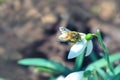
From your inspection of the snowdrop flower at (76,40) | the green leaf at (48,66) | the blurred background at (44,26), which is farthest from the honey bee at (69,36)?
the blurred background at (44,26)

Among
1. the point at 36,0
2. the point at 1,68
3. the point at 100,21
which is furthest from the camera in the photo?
the point at 36,0

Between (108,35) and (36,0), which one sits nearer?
(108,35)

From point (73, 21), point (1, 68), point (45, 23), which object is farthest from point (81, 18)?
point (1, 68)

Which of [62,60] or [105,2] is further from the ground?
[105,2]

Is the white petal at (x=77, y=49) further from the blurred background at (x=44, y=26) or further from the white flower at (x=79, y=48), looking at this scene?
the blurred background at (x=44, y=26)

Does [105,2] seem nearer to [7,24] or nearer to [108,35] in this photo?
[108,35]
